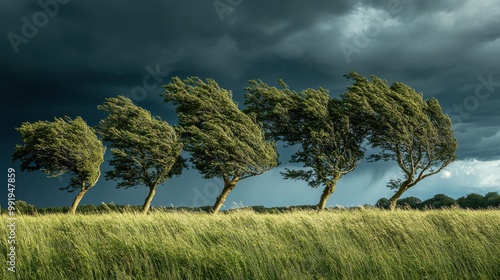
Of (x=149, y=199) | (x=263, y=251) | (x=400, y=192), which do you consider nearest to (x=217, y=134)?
(x=149, y=199)

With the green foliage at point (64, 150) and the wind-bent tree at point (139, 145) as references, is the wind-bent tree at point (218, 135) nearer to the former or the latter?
the wind-bent tree at point (139, 145)

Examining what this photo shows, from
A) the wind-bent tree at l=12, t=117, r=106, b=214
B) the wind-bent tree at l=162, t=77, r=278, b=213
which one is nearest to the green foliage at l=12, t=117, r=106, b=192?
the wind-bent tree at l=12, t=117, r=106, b=214

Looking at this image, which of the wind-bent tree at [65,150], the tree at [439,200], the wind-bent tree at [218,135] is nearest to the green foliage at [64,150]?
the wind-bent tree at [65,150]

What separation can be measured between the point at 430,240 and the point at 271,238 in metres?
4.51

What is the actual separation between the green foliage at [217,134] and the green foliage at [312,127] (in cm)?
216

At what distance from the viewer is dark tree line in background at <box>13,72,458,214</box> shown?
120ft

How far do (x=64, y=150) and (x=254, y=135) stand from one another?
17252 millimetres

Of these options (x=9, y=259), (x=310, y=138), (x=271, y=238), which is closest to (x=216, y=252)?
(x=271, y=238)

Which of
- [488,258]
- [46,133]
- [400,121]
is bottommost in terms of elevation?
[488,258]

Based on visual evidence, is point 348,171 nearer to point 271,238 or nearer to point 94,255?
point 271,238

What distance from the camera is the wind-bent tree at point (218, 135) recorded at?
3506 cm

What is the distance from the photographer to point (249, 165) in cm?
3578

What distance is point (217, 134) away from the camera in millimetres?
34562

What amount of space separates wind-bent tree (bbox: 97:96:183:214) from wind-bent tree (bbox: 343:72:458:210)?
54.6ft
